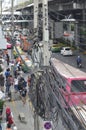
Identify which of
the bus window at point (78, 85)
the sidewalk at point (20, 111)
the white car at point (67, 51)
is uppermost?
the bus window at point (78, 85)

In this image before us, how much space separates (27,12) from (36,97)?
175 ft

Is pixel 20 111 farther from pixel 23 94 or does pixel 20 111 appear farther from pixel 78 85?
pixel 78 85

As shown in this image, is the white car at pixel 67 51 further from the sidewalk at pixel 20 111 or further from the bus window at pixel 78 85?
the bus window at pixel 78 85

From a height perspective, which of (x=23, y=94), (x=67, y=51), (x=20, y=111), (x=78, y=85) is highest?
(x=78, y=85)

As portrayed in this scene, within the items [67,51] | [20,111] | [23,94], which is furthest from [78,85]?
[67,51]

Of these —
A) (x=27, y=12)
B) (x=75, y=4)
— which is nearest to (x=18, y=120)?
(x=75, y=4)

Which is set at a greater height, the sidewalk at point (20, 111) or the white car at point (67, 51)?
the white car at point (67, 51)

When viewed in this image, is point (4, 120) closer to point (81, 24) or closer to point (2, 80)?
point (2, 80)

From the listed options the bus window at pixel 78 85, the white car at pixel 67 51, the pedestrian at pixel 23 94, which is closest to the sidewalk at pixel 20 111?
the pedestrian at pixel 23 94

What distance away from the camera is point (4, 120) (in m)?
14.0

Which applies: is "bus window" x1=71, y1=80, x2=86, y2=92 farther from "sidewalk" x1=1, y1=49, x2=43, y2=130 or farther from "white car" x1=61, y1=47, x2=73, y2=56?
"white car" x1=61, y1=47, x2=73, y2=56

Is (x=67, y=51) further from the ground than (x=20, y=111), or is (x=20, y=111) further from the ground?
(x=67, y=51)

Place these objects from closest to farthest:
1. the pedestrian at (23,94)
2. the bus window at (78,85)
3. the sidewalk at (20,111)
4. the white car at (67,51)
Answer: the sidewalk at (20,111) < the bus window at (78,85) < the pedestrian at (23,94) < the white car at (67,51)

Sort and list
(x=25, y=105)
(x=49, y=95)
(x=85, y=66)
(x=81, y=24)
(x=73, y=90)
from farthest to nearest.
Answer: (x=81, y=24), (x=85, y=66), (x=25, y=105), (x=73, y=90), (x=49, y=95)
